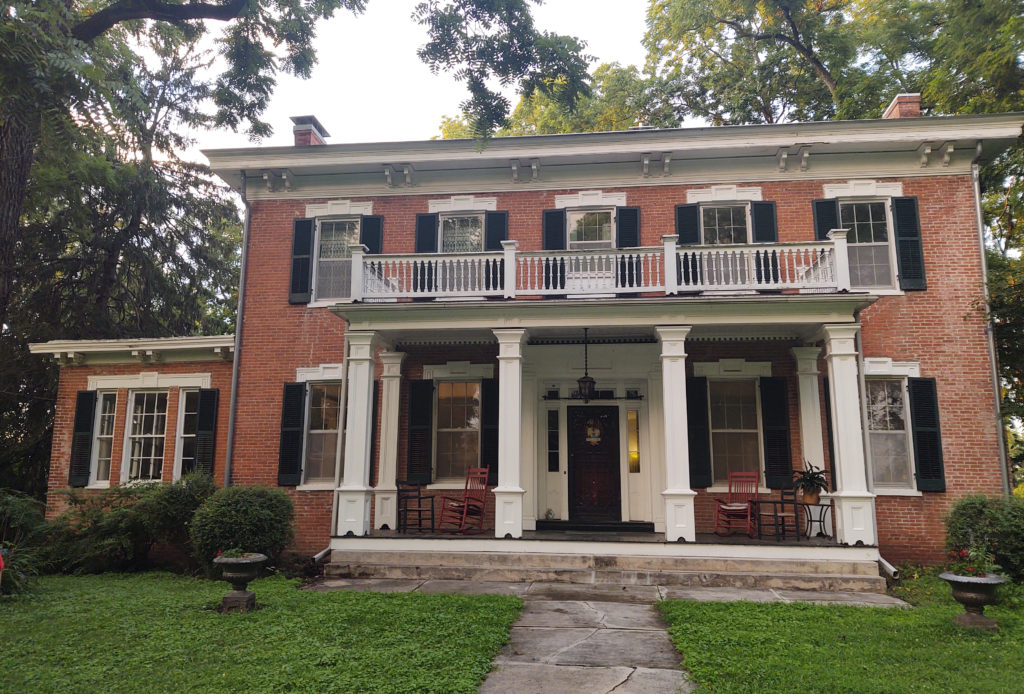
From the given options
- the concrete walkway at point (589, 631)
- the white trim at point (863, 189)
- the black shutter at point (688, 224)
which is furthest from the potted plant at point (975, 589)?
the white trim at point (863, 189)

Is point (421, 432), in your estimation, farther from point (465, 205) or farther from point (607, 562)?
point (465, 205)

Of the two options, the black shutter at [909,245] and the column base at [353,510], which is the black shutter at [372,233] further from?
the black shutter at [909,245]

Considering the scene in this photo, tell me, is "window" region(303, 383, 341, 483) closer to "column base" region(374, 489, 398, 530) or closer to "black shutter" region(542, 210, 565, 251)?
"column base" region(374, 489, 398, 530)

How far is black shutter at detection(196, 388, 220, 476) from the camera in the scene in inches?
483

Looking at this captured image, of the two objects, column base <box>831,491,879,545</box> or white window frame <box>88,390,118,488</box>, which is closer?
column base <box>831,491,879,545</box>

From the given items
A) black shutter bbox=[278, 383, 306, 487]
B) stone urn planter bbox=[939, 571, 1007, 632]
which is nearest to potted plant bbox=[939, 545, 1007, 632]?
stone urn planter bbox=[939, 571, 1007, 632]

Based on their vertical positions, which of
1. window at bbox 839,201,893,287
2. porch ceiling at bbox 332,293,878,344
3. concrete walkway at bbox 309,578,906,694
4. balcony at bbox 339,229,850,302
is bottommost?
concrete walkway at bbox 309,578,906,694

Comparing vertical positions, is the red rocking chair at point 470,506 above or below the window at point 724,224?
below

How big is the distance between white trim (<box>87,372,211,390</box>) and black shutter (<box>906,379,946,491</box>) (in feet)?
41.2

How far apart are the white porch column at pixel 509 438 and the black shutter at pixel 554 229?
244cm

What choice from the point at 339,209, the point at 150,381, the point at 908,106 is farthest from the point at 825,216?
the point at 150,381

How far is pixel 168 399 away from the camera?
42.4 feet

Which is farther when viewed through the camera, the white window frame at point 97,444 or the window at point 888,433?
the white window frame at point 97,444

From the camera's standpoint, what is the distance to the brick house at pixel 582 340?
1025cm
